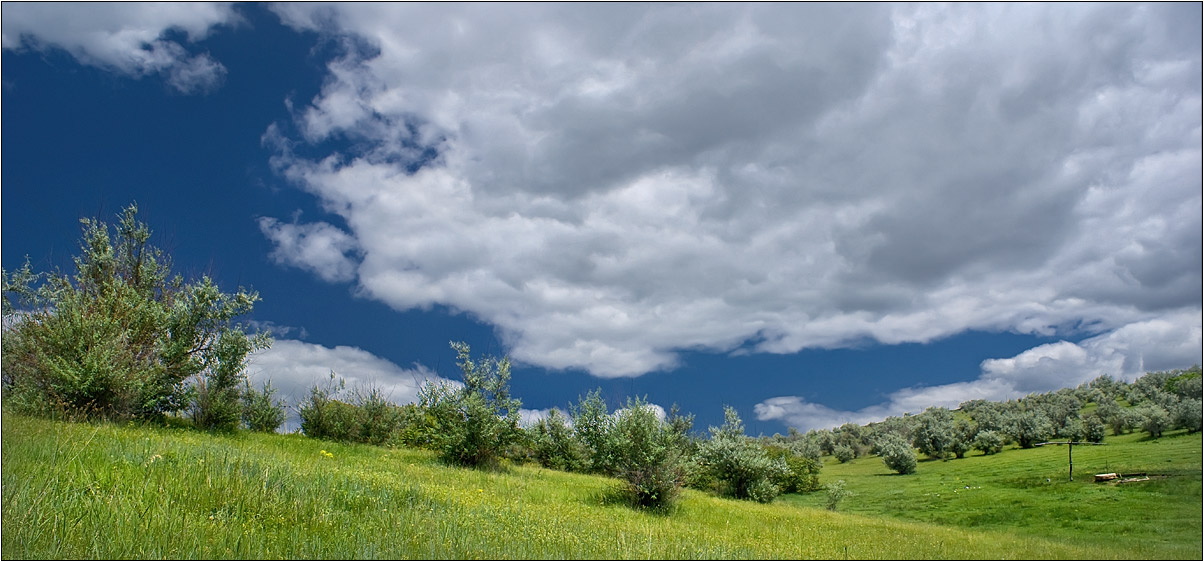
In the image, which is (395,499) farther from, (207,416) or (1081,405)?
(1081,405)

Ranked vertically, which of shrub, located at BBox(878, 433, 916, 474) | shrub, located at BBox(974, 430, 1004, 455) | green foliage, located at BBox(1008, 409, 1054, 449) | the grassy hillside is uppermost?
the grassy hillside

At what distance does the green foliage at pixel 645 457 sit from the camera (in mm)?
18266

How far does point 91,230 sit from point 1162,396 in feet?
257

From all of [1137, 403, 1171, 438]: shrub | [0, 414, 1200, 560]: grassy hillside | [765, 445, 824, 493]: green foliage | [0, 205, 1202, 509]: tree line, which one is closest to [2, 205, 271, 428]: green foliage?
[0, 205, 1202, 509]: tree line

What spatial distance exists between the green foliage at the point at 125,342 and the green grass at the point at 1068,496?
2917 centimetres

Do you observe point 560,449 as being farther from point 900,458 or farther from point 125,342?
point 900,458

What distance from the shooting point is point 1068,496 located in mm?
31469

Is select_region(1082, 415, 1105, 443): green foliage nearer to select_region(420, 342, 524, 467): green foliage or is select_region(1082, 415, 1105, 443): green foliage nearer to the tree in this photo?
the tree

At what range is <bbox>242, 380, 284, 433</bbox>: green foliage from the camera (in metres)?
26.9

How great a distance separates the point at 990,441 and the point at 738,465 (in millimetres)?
41093

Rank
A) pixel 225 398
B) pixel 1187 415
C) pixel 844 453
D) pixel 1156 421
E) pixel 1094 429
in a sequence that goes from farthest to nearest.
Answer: pixel 844 453, pixel 1094 429, pixel 1156 421, pixel 1187 415, pixel 225 398

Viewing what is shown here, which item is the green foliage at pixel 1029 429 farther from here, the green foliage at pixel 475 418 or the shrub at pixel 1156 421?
the green foliage at pixel 475 418

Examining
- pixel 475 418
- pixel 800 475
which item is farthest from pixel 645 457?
pixel 800 475

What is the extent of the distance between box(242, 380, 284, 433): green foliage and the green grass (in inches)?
1079
